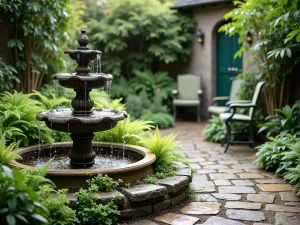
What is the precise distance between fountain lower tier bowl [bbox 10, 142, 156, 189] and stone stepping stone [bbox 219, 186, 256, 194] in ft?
3.03

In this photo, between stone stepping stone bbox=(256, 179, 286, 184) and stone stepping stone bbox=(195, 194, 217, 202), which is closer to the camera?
stone stepping stone bbox=(195, 194, 217, 202)

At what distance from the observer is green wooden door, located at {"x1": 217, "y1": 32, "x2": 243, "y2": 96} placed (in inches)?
393

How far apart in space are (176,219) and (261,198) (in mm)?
1164

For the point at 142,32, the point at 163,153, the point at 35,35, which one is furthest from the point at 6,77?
the point at 142,32

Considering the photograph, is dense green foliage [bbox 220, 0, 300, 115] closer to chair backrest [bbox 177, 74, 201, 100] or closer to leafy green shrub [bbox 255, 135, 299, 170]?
leafy green shrub [bbox 255, 135, 299, 170]

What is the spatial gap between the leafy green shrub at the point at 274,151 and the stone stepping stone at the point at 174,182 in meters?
1.65

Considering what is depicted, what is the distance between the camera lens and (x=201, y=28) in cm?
1066

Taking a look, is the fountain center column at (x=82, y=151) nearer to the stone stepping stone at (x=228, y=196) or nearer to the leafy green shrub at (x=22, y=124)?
the leafy green shrub at (x=22, y=124)

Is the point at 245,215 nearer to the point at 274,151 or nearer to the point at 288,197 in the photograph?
the point at 288,197

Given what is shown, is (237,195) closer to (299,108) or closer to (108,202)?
(108,202)

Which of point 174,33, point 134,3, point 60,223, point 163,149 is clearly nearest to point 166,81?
point 174,33

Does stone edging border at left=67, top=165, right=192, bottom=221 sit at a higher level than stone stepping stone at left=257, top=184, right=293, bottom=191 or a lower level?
higher

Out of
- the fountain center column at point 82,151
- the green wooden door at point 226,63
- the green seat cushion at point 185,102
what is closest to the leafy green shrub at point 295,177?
the fountain center column at point 82,151

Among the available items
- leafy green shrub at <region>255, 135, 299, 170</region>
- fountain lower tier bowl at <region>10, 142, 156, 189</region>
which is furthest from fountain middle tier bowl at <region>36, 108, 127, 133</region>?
leafy green shrub at <region>255, 135, 299, 170</region>
